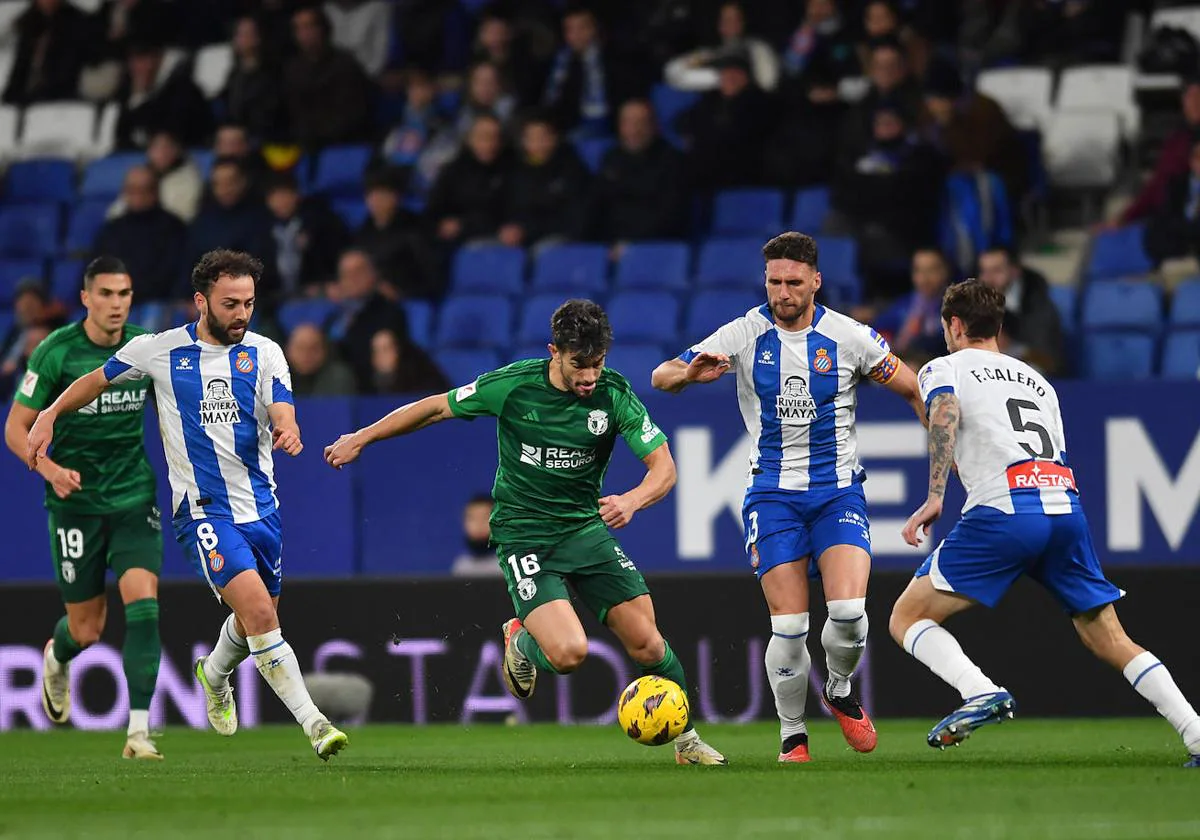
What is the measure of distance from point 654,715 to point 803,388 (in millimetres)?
1650

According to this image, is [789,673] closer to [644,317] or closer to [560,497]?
[560,497]

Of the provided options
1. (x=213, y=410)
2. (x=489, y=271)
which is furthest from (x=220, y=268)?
(x=489, y=271)

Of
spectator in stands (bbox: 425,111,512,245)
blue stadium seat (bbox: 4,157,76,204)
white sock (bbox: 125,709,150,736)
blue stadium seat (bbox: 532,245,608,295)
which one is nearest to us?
white sock (bbox: 125,709,150,736)

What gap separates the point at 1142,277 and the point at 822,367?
6367mm

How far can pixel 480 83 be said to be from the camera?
17391mm

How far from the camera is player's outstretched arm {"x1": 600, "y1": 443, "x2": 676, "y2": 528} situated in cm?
824

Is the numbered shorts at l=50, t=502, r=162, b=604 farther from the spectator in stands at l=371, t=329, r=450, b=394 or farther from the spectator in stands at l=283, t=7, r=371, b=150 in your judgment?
the spectator in stands at l=283, t=7, r=371, b=150

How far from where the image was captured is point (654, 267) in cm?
1584

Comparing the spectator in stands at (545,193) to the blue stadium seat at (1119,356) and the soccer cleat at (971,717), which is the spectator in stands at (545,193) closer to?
the blue stadium seat at (1119,356)

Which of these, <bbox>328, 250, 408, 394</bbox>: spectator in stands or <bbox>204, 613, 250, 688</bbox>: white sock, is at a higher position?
<bbox>328, 250, 408, 394</bbox>: spectator in stands

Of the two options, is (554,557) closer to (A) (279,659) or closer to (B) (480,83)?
(A) (279,659)

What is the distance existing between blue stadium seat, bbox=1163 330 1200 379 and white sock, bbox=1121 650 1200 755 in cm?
553

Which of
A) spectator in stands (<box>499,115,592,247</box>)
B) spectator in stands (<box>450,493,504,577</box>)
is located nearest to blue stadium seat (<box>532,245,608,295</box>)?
spectator in stands (<box>499,115,592,247</box>)

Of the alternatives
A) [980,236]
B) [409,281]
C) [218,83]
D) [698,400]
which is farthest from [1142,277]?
[218,83]
